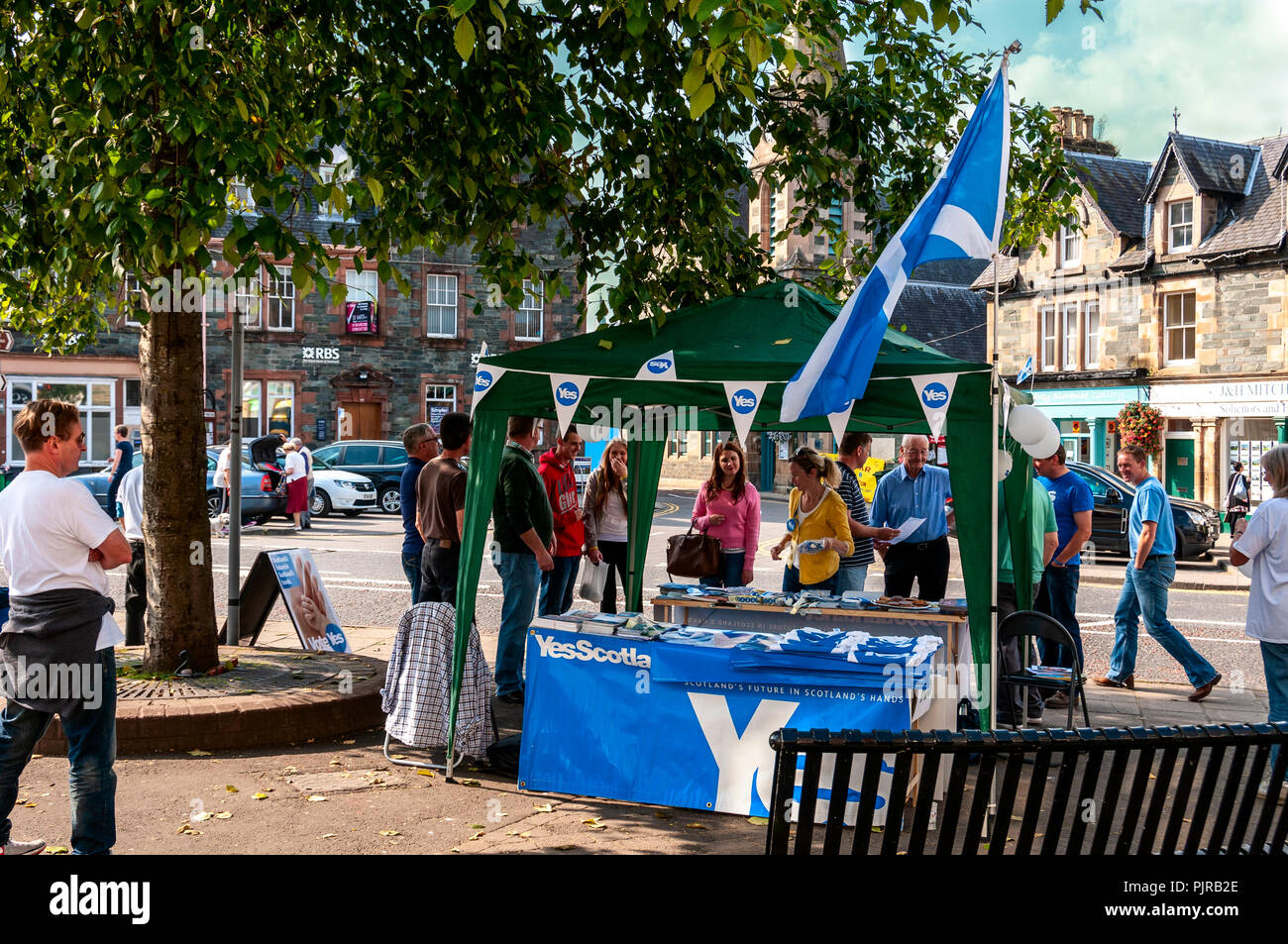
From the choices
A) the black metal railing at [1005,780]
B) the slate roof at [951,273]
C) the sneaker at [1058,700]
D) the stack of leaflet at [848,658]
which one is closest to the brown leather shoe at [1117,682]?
the sneaker at [1058,700]

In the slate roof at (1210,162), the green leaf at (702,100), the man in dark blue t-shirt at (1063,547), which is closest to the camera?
the green leaf at (702,100)

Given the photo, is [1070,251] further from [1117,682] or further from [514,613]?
[514,613]

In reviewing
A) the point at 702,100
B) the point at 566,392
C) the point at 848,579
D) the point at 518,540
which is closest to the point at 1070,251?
the point at 848,579

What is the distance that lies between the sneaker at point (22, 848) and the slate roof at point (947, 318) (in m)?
40.5

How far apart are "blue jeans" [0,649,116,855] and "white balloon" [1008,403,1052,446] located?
4582mm

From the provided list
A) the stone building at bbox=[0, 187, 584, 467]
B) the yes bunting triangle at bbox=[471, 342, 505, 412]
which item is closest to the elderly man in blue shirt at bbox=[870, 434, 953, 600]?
the yes bunting triangle at bbox=[471, 342, 505, 412]

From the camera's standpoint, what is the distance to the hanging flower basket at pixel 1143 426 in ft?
105

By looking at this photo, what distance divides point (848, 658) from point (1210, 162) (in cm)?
3234

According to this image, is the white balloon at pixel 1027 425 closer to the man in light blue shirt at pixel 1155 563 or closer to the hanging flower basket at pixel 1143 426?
the man in light blue shirt at pixel 1155 563

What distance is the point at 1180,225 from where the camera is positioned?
33500 mm

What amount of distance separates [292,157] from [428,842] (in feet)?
A: 15.0

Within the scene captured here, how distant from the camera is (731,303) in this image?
7.49 m

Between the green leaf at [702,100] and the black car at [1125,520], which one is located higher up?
the green leaf at [702,100]
